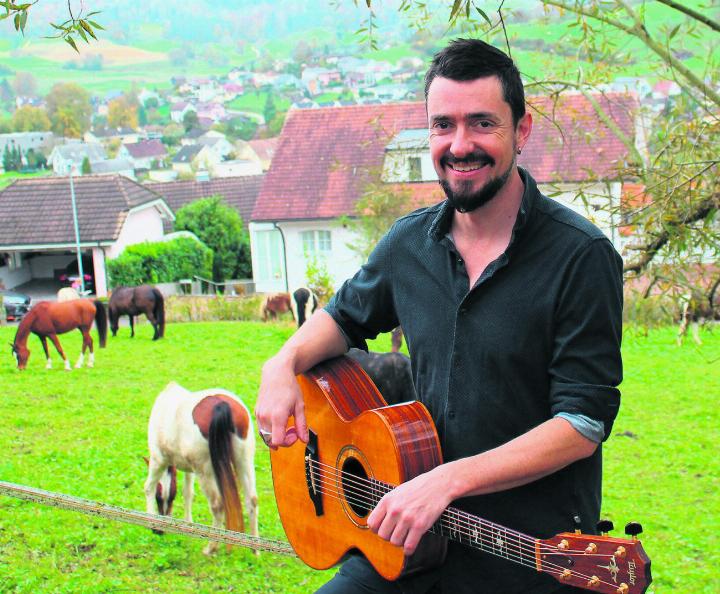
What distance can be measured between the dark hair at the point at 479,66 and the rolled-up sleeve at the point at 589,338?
17.6 inches

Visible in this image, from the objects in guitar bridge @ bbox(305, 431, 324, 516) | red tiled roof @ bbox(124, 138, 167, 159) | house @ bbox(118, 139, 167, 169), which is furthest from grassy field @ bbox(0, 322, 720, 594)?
red tiled roof @ bbox(124, 138, 167, 159)

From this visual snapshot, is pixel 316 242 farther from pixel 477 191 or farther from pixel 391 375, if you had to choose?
pixel 477 191

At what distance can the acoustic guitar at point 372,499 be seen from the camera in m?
2.14

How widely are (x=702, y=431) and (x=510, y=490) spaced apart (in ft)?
32.2

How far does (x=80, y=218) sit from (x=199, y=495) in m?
31.4

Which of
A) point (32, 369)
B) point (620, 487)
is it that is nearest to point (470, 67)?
point (620, 487)

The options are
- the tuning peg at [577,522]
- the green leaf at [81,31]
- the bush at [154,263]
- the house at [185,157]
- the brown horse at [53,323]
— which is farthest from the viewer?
the house at [185,157]

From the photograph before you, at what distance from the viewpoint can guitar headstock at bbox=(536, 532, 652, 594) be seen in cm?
208

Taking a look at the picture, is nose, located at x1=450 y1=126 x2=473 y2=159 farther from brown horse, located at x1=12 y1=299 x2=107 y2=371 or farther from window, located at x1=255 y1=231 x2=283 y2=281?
window, located at x1=255 y1=231 x2=283 y2=281

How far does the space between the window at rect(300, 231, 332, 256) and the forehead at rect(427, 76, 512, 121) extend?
28.7 meters

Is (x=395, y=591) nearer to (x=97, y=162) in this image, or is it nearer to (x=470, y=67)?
(x=470, y=67)

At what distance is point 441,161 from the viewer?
96.8 inches

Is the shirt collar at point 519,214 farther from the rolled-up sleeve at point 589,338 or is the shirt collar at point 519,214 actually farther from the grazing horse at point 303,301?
the grazing horse at point 303,301

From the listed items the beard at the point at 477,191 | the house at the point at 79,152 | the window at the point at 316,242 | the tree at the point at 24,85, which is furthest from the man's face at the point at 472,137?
the tree at the point at 24,85
